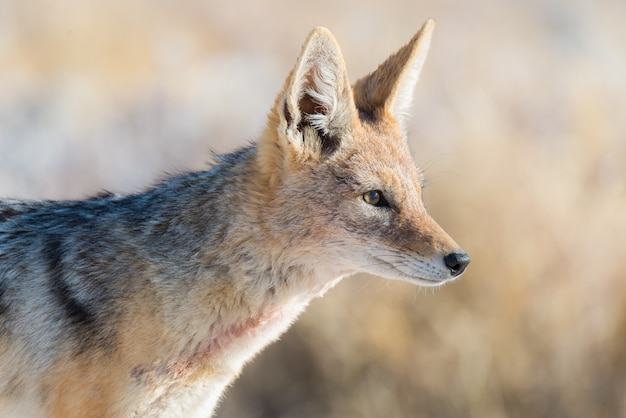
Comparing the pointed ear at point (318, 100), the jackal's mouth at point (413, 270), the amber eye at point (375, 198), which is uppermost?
the pointed ear at point (318, 100)

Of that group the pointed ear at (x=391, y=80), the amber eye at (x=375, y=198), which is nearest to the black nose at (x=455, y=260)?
the amber eye at (x=375, y=198)

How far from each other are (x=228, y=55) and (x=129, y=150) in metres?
2.46

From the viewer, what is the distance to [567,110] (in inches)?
424

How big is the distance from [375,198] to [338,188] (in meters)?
0.21

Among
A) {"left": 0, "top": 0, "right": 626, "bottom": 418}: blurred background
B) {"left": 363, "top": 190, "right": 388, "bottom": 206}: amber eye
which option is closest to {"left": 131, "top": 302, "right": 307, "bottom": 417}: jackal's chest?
{"left": 363, "top": 190, "right": 388, "bottom": 206}: amber eye

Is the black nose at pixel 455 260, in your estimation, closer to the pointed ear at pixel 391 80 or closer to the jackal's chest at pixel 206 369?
the jackal's chest at pixel 206 369

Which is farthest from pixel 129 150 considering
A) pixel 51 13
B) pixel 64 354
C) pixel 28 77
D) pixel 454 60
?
pixel 64 354

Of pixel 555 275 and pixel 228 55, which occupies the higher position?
pixel 228 55

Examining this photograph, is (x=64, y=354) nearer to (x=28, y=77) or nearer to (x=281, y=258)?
(x=281, y=258)

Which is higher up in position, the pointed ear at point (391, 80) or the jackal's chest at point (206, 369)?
the pointed ear at point (391, 80)

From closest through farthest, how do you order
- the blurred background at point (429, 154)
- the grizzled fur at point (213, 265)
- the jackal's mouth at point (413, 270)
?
the grizzled fur at point (213, 265)
the jackal's mouth at point (413, 270)
the blurred background at point (429, 154)

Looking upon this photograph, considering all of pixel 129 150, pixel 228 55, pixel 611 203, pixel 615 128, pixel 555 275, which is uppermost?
pixel 228 55

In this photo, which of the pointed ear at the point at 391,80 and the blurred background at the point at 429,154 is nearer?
the pointed ear at the point at 391,80

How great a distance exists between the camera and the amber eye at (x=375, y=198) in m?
4.88
